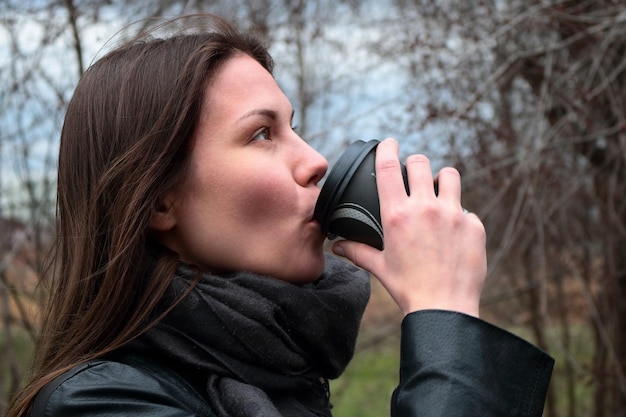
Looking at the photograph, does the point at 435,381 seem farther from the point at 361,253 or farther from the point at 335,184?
the point at 335,184

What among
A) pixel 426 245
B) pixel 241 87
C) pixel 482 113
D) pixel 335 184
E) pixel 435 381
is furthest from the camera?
pixel 482 113

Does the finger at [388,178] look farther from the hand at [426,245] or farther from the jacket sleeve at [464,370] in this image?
the jacket sleeve at [464,370]

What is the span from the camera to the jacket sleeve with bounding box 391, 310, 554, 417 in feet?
3.97

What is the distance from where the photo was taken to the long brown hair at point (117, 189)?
144cm

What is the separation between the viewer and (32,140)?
349 cm

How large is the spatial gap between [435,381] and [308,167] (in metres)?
0.51

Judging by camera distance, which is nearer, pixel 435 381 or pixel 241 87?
pixel 435 381

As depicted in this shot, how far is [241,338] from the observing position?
1.43 meters

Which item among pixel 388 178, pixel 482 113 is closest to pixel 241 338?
pixel 388 178

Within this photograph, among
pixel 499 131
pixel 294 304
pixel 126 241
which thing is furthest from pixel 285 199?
pixel 499 131

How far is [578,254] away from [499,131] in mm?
1318

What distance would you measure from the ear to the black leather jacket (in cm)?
30

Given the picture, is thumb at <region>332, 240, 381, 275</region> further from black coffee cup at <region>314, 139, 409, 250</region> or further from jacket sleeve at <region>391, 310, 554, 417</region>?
jacket sleeve at <region>391, 310, 554, 417</region>

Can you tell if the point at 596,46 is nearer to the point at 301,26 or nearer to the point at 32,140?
the point at 301,26
